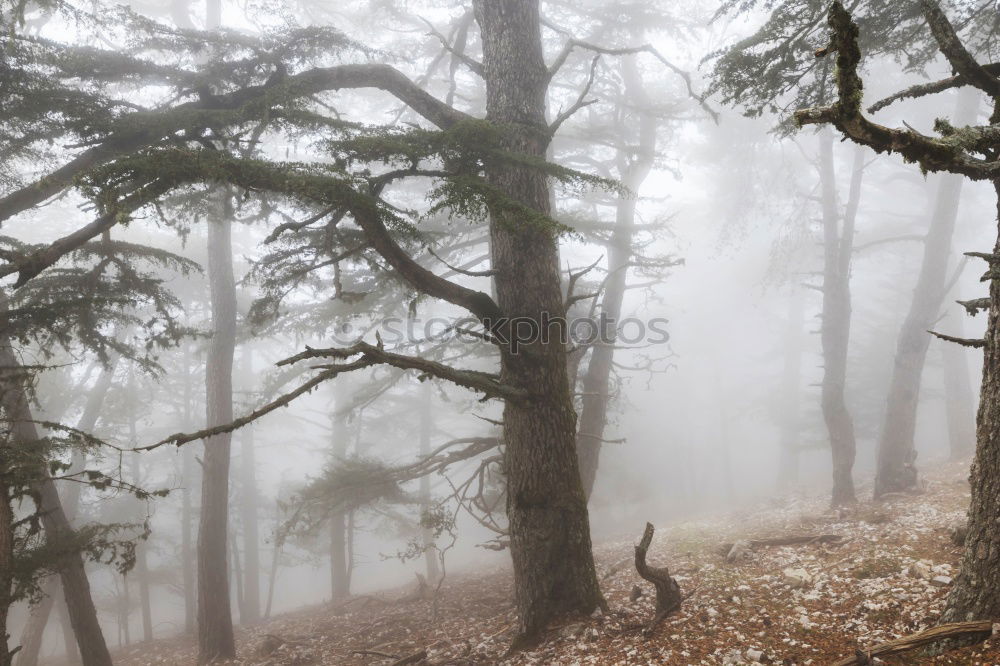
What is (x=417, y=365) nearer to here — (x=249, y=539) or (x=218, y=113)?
(x=218, y=113)

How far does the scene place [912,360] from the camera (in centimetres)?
1131

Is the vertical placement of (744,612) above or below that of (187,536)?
above

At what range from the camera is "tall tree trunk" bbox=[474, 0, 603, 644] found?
550 centimetres

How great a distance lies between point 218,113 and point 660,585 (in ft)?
19.8

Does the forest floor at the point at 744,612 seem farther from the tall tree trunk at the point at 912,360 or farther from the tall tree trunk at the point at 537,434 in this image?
the tall tree trunk at the point at 912,360

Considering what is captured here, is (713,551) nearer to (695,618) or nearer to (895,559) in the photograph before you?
(895,559)

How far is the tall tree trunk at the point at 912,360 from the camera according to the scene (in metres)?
10.9

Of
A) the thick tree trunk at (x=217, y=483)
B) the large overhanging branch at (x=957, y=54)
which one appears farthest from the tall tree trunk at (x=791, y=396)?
the large overhanging branch at (x=957, y=54)

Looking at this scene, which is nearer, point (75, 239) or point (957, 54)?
point (957, 54)

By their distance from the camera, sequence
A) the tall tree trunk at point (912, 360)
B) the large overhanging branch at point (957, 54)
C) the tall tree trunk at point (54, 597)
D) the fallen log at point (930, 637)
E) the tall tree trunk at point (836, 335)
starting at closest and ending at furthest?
the fallen log at point (930, 637), the large overhanging branch at point (957, 54), the tall tree trunk at point (912, 360), the tall tree trunk at point (836, 335), the tall tree trunk at point (54, 597)

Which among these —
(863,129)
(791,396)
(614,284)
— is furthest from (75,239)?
(791,396)

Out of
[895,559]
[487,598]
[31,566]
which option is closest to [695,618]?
[895,559]

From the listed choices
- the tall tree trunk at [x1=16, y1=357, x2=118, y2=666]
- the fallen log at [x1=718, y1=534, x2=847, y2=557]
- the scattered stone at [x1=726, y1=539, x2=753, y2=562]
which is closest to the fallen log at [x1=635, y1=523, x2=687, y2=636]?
the scattered stone at [x1=726, y1=539, x2=753, y2=562]

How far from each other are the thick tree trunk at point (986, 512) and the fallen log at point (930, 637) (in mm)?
204
